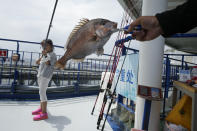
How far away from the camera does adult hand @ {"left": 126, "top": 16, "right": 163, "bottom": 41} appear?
2.64ft

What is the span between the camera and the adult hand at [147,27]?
81cm

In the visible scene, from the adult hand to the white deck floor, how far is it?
7.01ft

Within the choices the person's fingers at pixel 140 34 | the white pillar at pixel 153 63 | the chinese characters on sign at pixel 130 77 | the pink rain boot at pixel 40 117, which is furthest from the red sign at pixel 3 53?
the person's fingers at pixel 140 34

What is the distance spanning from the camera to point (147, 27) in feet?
2.72

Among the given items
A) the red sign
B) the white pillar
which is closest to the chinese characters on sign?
the white pillar

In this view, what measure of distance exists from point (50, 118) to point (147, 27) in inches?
107

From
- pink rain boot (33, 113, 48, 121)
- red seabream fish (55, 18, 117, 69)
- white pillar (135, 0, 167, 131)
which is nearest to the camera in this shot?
red seabream fish (55, 18, 117, 69)

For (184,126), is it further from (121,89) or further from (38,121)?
(38,121)

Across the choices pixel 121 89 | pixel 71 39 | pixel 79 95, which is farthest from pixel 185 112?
pixel 79 95

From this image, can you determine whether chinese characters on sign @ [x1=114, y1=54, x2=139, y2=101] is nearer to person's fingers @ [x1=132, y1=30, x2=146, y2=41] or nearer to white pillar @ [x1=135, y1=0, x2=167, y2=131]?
white pillar @ [x1=135, y1=0, x2=167, y2=131]

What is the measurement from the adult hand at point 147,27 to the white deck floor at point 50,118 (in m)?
2.14

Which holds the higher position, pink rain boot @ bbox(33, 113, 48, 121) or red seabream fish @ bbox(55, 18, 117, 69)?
red seabream fish @ bbox(55, 18, 117, 69)

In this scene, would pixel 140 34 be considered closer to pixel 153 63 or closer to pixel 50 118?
pixel 153 63

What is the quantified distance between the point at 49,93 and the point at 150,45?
3.43 m
